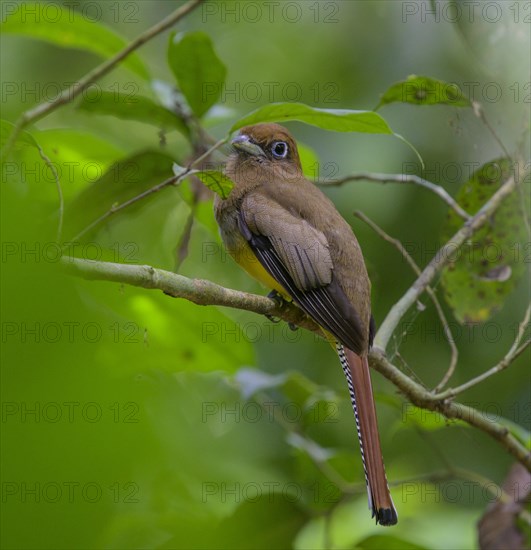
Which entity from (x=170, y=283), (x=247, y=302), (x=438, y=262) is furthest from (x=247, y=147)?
(x=170, y=283)

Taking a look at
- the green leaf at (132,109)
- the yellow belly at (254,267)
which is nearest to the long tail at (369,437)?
the yellow belly at (254,267)

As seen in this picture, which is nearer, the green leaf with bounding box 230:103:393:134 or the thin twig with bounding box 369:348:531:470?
the green leaf with bounding box 230:103:393:134

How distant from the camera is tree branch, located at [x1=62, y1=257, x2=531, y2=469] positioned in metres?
1.93

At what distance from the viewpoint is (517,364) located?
4.78 m

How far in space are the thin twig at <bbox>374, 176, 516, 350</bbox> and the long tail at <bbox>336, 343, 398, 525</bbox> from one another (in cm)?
12

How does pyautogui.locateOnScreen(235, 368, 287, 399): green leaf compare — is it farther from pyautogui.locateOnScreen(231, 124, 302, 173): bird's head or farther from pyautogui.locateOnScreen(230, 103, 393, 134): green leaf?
pyautogui.locateOnScreen(231, 124, 302, 173): bird's head

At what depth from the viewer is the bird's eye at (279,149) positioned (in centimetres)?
385

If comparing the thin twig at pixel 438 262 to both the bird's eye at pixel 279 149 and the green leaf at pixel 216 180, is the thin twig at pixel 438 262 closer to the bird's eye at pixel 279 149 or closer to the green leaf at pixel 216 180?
the green leaf at pixel 216 180

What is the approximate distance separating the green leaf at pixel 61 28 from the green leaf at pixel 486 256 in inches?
62.0

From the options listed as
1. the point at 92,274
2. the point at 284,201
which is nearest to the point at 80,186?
the point at 284,201

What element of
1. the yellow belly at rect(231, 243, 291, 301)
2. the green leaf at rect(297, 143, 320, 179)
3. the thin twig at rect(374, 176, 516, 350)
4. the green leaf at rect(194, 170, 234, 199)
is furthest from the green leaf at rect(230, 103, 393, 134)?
the green leaf at rect(297, 143, 320, 179)

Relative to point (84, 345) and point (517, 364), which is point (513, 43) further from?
point (84, 345)

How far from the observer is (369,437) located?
2.70 m

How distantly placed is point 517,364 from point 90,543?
4.60 m
